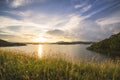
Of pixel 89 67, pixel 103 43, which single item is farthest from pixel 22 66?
pixel 103 43

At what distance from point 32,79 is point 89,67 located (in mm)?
3695

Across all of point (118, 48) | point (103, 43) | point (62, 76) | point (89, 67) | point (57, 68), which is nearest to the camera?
point (62, 76)

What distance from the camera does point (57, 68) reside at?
8.14m

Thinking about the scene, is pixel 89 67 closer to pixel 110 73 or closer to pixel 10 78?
pixel 110 73

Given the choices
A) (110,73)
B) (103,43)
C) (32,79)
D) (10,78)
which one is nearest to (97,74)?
(110,73)

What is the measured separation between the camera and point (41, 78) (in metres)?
7.18

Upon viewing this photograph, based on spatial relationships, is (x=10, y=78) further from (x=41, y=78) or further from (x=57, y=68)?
(x=57, y=68)

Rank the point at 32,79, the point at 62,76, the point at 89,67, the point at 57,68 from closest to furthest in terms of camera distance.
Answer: the point at 32,79, the point at 62,76, the point at 57,68, the point at 89,67

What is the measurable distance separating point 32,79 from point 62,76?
1.30 m

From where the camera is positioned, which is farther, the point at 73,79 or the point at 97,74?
the point at 97,74

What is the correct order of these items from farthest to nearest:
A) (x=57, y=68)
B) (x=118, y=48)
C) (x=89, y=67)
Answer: (x=118, y=48) < (x=89, y=67) < (x=57, y=68)

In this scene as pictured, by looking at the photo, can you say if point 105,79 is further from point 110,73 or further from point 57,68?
point 57,68

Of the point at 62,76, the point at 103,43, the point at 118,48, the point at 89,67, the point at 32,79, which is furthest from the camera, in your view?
the point at 103,43

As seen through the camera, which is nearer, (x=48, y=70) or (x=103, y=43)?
(x=48, y=70)
